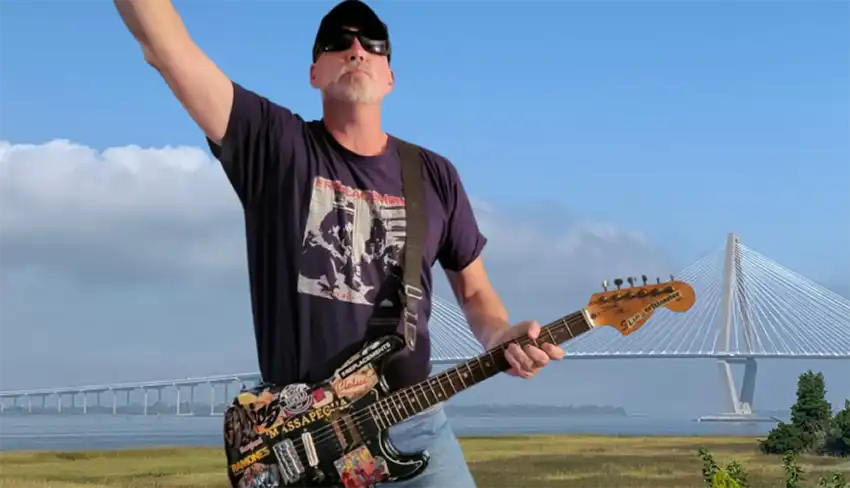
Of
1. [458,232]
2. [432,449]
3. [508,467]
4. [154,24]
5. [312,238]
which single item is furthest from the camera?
[508,467]

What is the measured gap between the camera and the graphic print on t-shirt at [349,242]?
1.97m

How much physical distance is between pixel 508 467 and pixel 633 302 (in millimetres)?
9842

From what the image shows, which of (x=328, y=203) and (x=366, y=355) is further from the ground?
(x=328, y=203)

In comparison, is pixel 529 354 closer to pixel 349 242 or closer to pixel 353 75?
pixel 349 242

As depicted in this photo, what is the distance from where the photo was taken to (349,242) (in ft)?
6.55

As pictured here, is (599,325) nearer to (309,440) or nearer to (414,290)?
(414,290)

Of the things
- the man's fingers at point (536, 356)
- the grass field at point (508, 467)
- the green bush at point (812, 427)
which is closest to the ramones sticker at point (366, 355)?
the man's fingers at point (536, 356)

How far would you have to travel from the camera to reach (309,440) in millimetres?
2055

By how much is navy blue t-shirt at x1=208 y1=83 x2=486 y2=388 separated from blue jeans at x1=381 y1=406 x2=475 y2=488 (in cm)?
10

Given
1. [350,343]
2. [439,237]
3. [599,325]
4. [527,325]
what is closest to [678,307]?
[599,325]

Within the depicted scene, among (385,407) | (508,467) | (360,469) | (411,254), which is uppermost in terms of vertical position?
(411,254)

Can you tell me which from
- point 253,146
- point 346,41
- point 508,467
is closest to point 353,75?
point 346,41

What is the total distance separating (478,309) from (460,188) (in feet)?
0.91

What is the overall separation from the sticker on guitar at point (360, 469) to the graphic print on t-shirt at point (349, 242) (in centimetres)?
33
